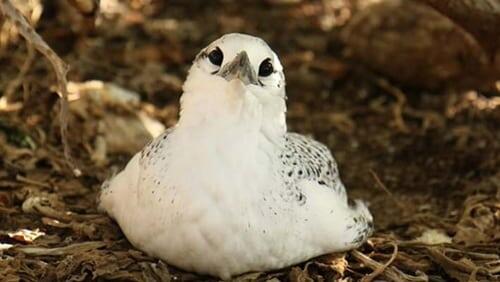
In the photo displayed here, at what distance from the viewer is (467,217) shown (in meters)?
5.38

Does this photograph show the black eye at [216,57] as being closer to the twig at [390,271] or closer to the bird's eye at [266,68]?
the bird's eye at [266,68]

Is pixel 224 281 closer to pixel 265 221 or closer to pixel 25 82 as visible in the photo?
pixel 265 221

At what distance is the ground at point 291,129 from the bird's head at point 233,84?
748mm

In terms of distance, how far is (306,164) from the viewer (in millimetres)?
4629

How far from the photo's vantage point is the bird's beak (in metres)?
4.07

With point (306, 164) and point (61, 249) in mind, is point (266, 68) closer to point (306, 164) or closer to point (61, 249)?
point (306, 164)

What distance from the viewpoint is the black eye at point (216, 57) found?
430 cm

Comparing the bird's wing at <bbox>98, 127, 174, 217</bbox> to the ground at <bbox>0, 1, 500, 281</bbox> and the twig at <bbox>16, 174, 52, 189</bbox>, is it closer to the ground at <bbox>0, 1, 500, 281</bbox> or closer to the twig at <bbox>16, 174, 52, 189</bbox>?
the ground at <bbox>0, 1, 500, 281</bbox>

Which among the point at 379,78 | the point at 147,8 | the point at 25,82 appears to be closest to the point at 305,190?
the point at 25,82

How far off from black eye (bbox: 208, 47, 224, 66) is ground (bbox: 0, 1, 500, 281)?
972mm

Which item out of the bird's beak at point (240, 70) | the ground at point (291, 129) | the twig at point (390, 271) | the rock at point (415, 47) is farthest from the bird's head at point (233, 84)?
the rock at point (415, 47)

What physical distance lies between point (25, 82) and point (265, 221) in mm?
2833

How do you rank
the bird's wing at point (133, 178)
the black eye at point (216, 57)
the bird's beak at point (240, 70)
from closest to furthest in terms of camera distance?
the bird's beak at point (240, 70), the black eye at point (216, 57), the bird's wing at point (133, 178)

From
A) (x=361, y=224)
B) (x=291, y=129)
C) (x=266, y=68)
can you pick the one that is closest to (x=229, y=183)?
(x=266, y=68)
